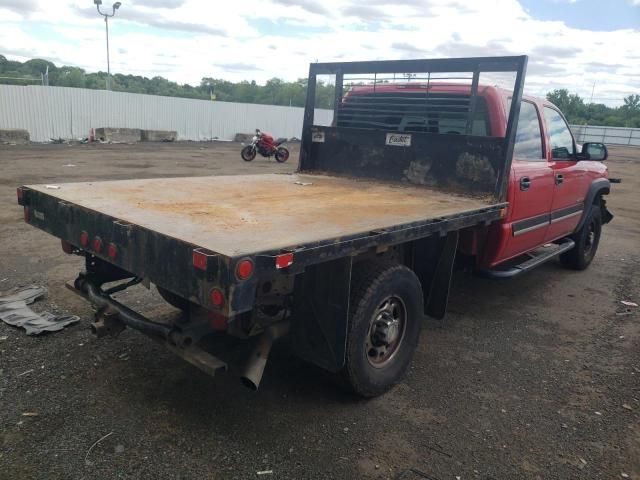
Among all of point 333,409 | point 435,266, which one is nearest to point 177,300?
point 333,409

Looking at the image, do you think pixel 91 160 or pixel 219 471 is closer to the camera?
pixel 219 471

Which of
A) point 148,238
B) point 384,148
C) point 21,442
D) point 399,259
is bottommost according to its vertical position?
point 21,442

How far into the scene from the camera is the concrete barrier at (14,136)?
1983 cm

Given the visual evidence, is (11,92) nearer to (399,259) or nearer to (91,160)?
(91,160)

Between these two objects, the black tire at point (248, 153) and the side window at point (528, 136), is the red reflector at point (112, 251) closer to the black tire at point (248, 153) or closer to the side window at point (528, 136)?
the side window at point (528, 136)

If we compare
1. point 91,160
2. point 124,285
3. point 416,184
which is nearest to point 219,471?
point 124,285

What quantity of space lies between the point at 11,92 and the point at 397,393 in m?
22.4

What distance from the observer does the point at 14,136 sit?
794 inches

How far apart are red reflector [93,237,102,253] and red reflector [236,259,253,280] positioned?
1170 mm

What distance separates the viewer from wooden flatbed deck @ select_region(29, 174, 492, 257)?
263cm

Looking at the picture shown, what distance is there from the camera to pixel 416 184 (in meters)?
4.85

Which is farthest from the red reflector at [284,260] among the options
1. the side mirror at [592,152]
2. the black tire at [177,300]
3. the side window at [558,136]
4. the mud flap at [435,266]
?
the side mirror at [592,152]

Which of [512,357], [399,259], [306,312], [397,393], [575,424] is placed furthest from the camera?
[512,357]

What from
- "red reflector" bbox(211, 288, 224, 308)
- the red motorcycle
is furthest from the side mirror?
the red motorcycle
